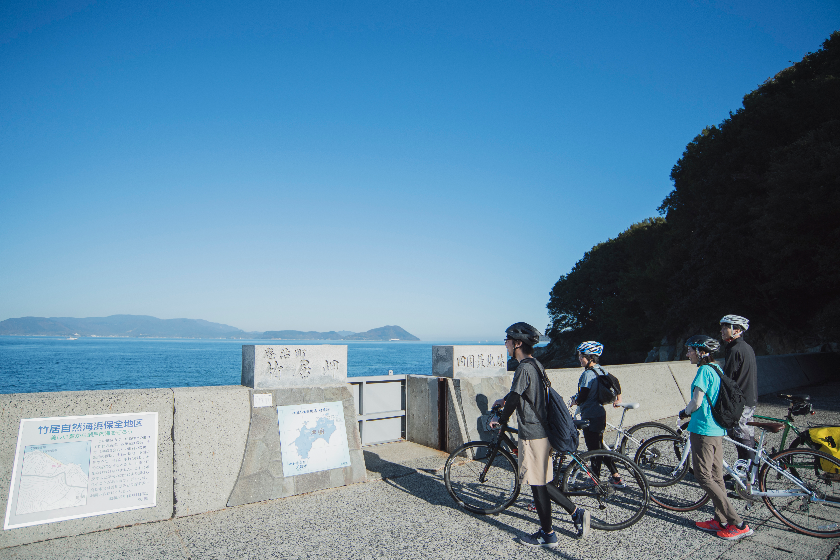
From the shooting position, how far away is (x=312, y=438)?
573 centimetres

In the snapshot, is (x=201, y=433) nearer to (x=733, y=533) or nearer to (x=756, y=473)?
(x=733, y=533)

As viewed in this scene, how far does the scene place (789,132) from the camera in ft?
72.6

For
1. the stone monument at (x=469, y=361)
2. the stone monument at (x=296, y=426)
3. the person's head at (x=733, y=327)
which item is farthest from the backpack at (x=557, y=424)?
the stone monument at (x=469, y=361)

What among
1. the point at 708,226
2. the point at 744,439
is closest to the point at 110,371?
the point at 708,226

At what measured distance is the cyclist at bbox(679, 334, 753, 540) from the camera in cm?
436

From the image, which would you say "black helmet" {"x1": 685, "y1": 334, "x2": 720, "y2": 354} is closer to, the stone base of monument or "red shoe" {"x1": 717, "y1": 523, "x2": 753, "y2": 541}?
"red shoe" {"x1": 717, "y1": 523, "x2": 753, "y2": 541}

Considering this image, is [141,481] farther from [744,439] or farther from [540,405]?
[744,439]

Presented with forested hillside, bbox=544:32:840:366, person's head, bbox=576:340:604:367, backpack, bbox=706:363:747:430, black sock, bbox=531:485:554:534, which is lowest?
black sock, bbox=531:485:554:534

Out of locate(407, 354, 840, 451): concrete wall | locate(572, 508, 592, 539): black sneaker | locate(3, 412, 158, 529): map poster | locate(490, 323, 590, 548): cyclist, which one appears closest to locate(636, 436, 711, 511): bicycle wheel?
locate(572, 508, 592, 539): black sneaker

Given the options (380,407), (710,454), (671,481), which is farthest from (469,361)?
(710,454)

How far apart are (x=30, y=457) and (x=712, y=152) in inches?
1230

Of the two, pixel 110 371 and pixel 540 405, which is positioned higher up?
pixel 540 405

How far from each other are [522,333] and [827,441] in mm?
3220

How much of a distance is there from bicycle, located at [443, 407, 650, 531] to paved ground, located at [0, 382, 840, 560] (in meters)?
0.16
